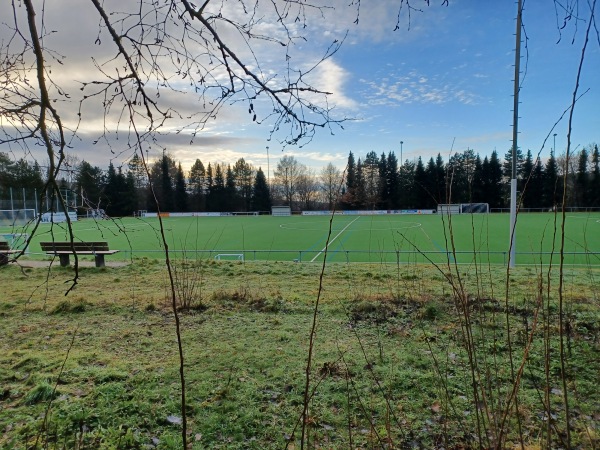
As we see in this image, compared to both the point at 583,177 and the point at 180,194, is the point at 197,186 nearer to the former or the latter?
the point at 180,194

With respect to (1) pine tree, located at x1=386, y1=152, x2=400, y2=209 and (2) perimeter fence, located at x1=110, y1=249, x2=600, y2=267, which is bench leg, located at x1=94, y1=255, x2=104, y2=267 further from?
(1) pine tree, located at x1=386, y1=152, x2=400, y2=209

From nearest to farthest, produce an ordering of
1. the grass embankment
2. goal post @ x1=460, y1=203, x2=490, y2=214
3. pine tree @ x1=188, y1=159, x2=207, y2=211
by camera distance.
A: 1. goal post @ x1=460, y1=203, x2=490, y2=214
2. the grass embankment
3. pine tree @ x1=188, y1=159, x2=207, y2=211

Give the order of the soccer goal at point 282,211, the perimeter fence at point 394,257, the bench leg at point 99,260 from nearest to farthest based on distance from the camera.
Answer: the bench leg at point 99,260 < the perimeter fence at point 394,257 < the soccer goal at point 282,211

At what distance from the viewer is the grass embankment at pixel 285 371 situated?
2.88 metres

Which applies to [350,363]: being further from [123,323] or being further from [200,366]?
[123,323]

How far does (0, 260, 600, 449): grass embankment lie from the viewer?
2.88 m

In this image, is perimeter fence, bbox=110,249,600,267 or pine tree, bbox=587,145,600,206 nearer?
perimeter fence, bbox=110,249,600,267

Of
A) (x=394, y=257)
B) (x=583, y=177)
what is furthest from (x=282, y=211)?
(x=394, y=257)

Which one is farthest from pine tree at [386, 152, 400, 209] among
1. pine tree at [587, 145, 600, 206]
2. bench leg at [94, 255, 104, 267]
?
bench leg at [94, 255, 104, 267]

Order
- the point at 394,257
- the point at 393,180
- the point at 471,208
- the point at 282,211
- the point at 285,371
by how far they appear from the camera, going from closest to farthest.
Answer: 1. the point at 471,208
2. the point at 285,371
3. the point at 394,257
4. the point at 393,180
5. the point at 282,211

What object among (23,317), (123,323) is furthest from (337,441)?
(23,317)

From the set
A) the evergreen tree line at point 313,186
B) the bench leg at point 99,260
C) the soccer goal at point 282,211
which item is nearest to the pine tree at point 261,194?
the evergreen tree line at point 313,186

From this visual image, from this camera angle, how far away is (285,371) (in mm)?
4113

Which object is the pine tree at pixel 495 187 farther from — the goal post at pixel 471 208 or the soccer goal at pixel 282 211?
the soccer goal at pixel 282 211
